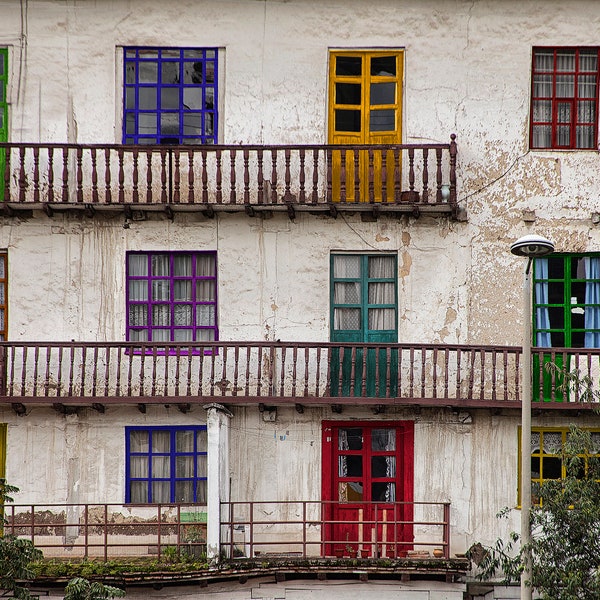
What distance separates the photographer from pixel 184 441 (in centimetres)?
2464

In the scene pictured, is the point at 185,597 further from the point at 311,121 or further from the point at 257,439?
the point at 311,121

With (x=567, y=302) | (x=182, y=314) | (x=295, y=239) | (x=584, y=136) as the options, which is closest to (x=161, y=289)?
(x=182, y=314)

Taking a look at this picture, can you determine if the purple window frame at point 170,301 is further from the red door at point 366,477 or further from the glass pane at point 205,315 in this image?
the red door at point 366,477

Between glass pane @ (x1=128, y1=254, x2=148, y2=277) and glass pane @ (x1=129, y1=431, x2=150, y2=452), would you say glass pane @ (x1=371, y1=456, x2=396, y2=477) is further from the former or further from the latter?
glass pane @ (x1=128, y1=254, x2=148, y2=277)

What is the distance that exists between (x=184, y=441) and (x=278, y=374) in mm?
2144

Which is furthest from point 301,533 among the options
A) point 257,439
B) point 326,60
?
point 326,60

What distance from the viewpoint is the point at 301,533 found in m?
24.1

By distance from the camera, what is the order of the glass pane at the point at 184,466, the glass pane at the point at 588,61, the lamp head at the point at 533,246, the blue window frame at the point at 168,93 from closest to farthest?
the lamp head at the point at 533,246 → the glass pane at the point at 184,466 → the glass pane at the point at 588,61 → the blue window frame at the point at 168,93

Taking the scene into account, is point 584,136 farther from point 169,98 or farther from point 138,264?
point 138,264

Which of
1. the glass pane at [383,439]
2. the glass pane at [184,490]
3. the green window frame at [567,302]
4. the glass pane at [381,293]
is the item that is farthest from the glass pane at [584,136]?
the glass pane at [184,490]

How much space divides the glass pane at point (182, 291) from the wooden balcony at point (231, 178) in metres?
1.28

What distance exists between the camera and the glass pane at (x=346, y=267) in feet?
81.8

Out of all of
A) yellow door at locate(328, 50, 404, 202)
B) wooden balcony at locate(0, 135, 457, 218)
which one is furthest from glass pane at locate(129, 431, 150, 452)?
yellow door at locate(328, 50, 404, 202)

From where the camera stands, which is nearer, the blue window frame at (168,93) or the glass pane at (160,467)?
the glass pane at (160,467)
